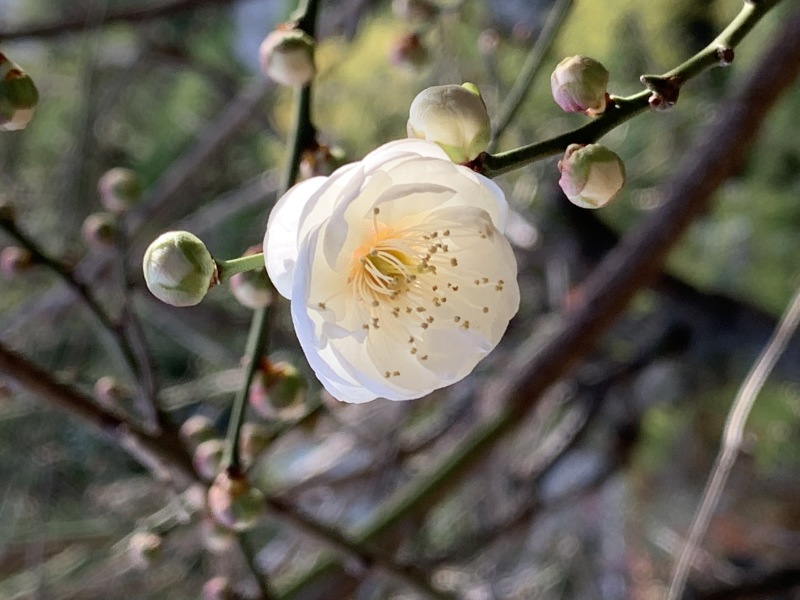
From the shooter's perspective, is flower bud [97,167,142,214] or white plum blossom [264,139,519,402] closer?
white plum blossom [264,139,519,402]

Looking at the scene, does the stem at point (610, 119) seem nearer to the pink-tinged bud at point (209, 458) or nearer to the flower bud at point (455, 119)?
the flower bud at point (455, 119)

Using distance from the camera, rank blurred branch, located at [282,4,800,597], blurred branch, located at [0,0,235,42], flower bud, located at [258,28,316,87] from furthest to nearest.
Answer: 1. blurred branch, located at [0,0,235,42]
2. blurred branch, located at [282,4,800,597]
3. flower bud, located at [258,28,316,87]

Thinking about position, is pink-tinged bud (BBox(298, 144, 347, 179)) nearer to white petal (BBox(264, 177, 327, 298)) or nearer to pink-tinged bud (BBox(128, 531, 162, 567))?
white petal (BBox(264, 177, 327, 298))

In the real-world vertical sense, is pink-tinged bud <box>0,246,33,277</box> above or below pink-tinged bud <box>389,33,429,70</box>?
below

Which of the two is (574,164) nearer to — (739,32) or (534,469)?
(739,32)

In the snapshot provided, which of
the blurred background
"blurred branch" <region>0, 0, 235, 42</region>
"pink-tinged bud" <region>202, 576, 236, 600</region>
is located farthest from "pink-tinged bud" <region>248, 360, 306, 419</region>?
"blurred branch" <region>0, 0, 235, 42</region>

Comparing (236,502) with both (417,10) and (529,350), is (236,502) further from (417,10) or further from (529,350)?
(529,350)

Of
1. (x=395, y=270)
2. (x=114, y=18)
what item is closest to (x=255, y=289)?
(x=395, y=270)
